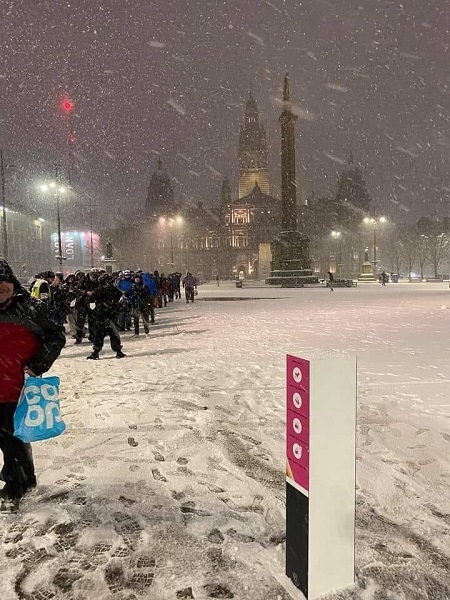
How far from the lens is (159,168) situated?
124250 mm

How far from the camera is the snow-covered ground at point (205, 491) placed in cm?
270

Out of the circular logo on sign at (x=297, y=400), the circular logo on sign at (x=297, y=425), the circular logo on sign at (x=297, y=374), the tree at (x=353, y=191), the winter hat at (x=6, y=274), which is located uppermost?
the tree at (x=353, y=191)

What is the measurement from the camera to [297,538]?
2.56 meters

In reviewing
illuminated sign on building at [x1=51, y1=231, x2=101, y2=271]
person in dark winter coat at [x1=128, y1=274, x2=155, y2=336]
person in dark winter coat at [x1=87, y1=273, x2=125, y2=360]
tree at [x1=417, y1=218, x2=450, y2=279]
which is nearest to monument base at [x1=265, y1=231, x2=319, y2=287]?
tree at [x1=417, y1=218, x2=450, y2=279]

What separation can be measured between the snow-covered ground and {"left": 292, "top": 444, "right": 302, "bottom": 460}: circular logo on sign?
→ 504 mm

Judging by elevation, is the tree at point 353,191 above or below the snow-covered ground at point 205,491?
above

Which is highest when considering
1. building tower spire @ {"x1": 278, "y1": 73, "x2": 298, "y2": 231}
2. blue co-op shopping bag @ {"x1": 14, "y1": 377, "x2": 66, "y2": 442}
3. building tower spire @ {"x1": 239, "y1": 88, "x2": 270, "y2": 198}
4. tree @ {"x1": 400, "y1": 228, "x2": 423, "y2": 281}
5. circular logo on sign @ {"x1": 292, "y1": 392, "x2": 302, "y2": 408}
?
building tower spire @ {"x1": 239, "y1": 88, "x2": 270, "y2": 198}

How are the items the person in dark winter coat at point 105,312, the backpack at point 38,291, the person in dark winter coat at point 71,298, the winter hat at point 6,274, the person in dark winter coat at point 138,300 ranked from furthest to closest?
the person in dark winter coat at point 138,300 < the person in dark winter coat at point 71,298 < the backpack at point 38,291 < the person in dark winter coat at point 105,312 < the winter hat at point 6,274

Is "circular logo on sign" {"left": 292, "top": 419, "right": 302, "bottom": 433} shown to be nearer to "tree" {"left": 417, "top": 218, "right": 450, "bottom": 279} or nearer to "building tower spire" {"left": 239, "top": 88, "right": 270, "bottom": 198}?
"tree" {"left": 417, "top": 218, "right": 450, "bottom": 279}

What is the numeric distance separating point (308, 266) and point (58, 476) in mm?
45560

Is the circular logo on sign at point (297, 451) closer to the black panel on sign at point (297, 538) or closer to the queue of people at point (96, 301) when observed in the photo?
the black panel on sign at point (297, 538)

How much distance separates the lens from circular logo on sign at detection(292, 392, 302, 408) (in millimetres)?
2454

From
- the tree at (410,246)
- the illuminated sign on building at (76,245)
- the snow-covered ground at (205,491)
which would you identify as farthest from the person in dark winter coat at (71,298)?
the tree at (410,246)

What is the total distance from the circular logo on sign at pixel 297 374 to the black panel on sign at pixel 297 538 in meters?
0.62
